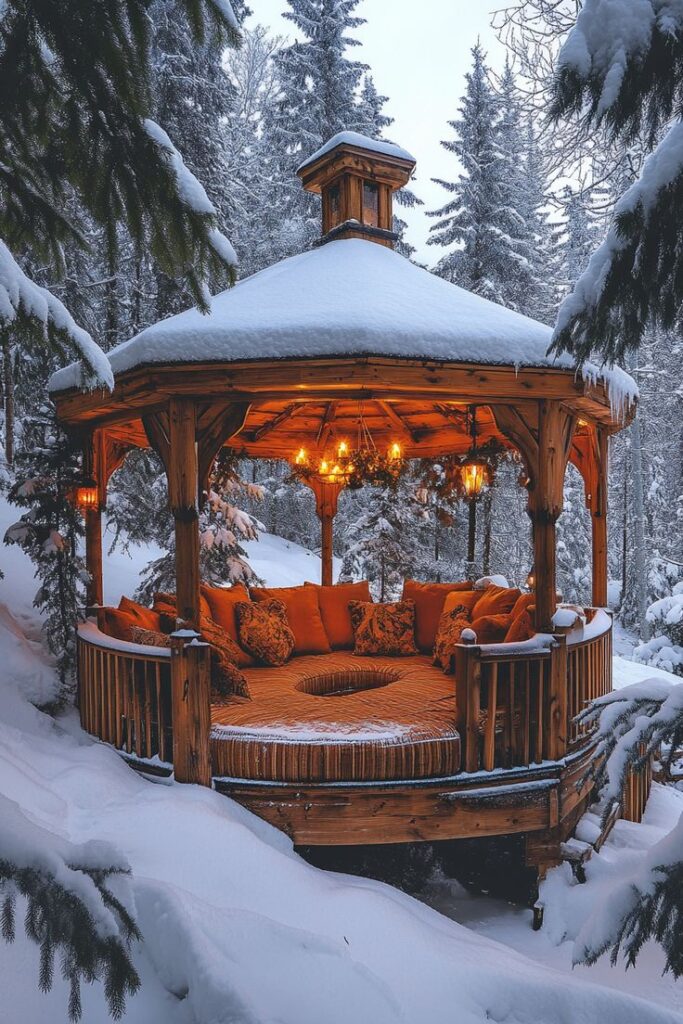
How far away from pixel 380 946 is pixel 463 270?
15.1 meters

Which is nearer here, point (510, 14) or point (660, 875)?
point (660, 875)

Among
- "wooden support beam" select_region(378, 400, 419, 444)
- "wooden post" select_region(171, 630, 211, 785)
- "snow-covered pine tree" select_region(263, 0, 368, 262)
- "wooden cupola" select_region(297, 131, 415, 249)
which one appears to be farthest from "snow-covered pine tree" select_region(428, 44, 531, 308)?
"wooden post" select_region(171, 630, 211, 785)

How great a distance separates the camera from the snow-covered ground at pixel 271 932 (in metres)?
2.64

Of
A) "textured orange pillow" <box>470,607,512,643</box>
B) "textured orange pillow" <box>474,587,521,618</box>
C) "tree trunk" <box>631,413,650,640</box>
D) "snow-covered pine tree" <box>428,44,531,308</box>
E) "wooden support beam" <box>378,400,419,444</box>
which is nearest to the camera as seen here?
"textured orange pillow" <box>470,607,512,643</box>

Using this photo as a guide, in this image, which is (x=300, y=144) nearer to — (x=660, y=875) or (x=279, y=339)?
(x=279, y=339)

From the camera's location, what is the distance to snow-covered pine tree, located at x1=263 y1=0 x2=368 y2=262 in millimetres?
15977

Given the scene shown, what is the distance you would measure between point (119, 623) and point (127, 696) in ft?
2.45

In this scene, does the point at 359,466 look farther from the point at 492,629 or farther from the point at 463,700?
the point at 463,700

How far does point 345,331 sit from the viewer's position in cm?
454

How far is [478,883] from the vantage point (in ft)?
16.9

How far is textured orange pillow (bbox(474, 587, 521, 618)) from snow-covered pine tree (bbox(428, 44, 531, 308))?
10.7 meters

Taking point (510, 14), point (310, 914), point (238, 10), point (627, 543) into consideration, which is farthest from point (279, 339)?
point (627, 543)

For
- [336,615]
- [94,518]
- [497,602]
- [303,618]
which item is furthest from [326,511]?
[94,518]

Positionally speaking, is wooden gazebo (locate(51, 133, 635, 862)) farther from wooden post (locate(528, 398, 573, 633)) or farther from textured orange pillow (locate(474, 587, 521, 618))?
textured orange pillow (locate(474, 587, 521, 618))
